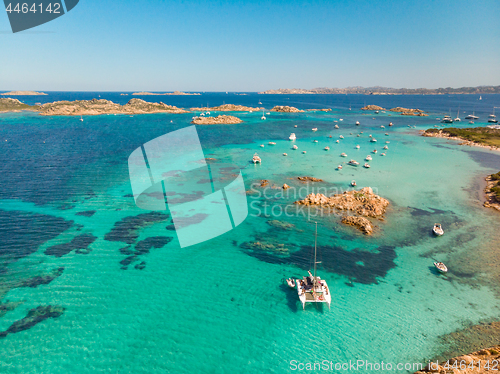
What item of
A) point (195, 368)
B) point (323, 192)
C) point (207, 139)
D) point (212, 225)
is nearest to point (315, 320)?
point (195, 368)

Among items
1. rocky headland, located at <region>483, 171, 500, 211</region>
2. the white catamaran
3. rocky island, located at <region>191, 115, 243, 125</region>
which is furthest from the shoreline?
the white catamaran

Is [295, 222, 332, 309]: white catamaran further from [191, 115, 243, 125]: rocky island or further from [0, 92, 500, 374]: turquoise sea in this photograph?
[191, 115, 243, 125]: rocky island

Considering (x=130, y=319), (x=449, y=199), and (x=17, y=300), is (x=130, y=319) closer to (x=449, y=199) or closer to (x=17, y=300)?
(x=17, y=300)

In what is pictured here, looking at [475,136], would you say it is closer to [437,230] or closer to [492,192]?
[492,192]

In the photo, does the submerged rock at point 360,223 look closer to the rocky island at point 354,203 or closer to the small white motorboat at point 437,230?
the rocky island at point 354,203

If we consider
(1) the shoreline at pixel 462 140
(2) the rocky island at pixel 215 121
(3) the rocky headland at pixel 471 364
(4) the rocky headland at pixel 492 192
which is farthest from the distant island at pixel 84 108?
(3) the rocky headland at pixel 471 364

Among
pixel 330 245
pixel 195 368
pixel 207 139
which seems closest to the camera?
pixel 195 368

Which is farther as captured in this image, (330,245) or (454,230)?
(454,230)
